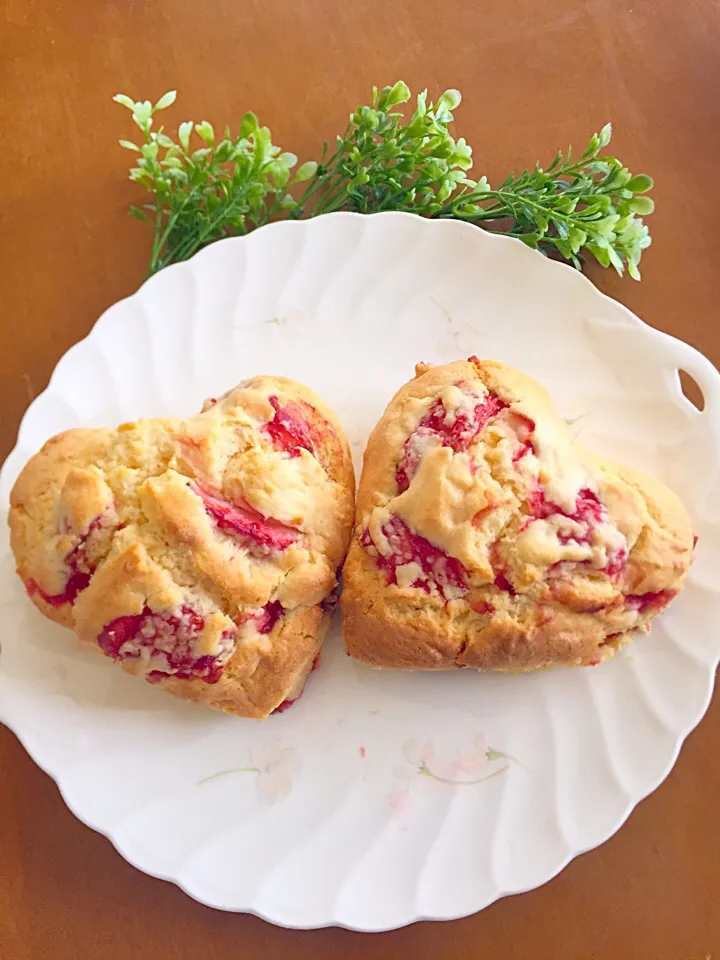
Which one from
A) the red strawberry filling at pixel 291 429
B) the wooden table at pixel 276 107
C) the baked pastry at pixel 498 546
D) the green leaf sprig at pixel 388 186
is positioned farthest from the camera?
the wooden table at pixel 276 107

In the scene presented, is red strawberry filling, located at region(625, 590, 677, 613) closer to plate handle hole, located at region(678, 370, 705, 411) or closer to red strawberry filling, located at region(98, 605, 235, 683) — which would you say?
plate handle hole, located at region(678, 370, 705, 411)

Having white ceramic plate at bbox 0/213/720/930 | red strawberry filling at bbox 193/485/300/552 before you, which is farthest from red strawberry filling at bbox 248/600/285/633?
white ceramic plate at bbox 0/213/720/930

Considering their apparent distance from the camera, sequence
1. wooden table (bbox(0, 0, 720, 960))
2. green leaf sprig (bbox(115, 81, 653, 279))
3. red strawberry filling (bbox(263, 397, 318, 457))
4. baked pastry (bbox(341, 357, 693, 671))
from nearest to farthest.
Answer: baked pastry (bbox(341, 357, 693, 671)) → red strawberry filling (bbox(263, 397, 318, 457)) → green leaf sprig (bbox(115, 81, 653, 279)) → wooden table (bbox(0, 0, 720, 960))

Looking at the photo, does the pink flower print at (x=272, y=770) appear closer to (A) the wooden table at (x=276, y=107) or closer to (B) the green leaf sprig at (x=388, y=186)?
(A) the wooden table at (x=276, y=107)

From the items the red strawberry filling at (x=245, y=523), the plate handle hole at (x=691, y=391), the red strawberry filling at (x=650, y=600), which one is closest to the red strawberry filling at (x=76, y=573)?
the red strawberry filling at (x=245, y=523)

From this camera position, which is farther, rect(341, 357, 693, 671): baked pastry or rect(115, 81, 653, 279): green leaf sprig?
rect(115, 81, 653, 279): green leaf sprig
